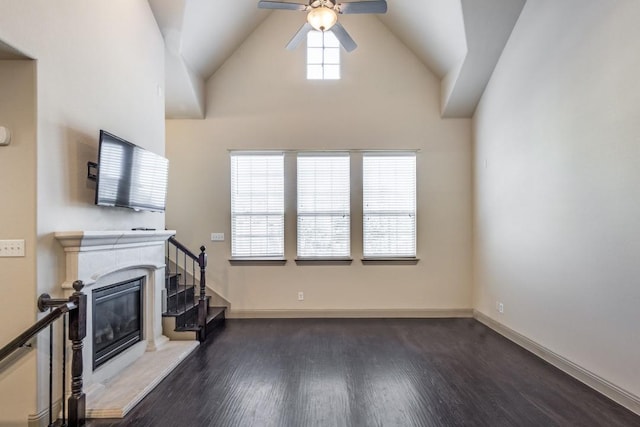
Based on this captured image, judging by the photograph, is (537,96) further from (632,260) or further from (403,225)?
(403,225)

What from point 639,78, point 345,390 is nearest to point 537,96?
point 639,78

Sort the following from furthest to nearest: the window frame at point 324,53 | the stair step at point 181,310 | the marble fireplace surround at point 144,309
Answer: the window frame at point 324,53 < the stair step at point 181,310 < the marble fireplace surround at point 144,309

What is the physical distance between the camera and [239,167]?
17.7ft

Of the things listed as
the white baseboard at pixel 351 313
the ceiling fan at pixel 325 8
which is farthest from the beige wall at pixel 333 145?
the ceiling fan at pixel 325 8

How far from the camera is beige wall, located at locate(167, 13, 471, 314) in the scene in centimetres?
534

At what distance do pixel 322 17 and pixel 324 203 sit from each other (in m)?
2.78

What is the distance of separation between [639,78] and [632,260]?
4.40ft

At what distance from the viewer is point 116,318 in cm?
337

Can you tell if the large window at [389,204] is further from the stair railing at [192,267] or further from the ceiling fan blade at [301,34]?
the stair railing at [192,267]

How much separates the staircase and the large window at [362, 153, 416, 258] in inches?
93.9

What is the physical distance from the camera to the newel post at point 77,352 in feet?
8.05

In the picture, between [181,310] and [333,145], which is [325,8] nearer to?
[333,145]

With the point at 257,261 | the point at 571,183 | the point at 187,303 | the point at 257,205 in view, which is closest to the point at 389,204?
the point at 257,205

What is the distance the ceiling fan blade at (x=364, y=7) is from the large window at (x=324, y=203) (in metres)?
2.33
